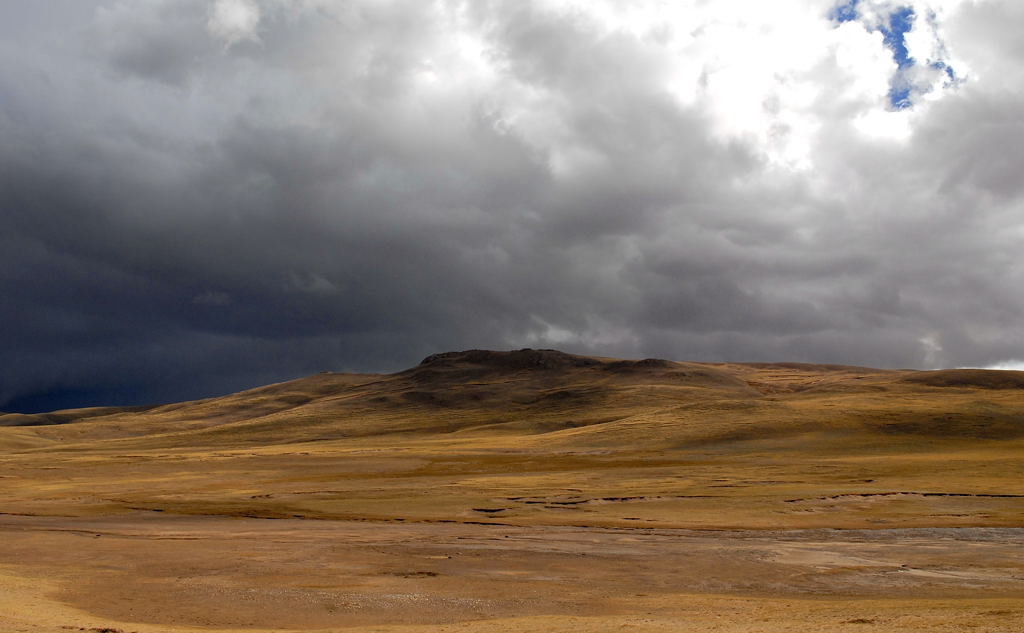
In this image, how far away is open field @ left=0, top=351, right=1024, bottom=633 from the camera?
70.0ft

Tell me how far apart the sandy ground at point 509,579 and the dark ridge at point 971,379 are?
16440cm

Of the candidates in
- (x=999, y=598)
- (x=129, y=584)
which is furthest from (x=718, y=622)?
(x=129, y=584)

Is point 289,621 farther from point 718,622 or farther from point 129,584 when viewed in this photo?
point 718,622

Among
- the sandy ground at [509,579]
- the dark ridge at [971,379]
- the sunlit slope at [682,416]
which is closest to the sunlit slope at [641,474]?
the sunlit slope at [682,416]

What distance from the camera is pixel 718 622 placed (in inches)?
741

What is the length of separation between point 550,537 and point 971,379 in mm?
182609

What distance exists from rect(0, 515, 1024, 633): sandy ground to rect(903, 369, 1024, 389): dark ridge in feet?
539

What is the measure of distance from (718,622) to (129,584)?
1808 cm

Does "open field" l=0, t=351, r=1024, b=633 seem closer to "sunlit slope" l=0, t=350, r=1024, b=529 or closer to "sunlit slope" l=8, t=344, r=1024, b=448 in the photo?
"sunlit slope" l=0, t=350, r=1024, b=529

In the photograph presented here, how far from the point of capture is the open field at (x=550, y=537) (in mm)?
21328

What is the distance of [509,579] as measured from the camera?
26672 millimetres

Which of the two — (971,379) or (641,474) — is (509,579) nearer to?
(641,474)

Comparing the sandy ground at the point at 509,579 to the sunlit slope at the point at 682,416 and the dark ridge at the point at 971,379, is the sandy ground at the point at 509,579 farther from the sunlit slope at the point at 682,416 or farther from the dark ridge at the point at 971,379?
the dark ridge at the point at 971,379

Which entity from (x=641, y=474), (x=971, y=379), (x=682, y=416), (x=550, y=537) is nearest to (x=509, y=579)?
(x=550, y=537)
